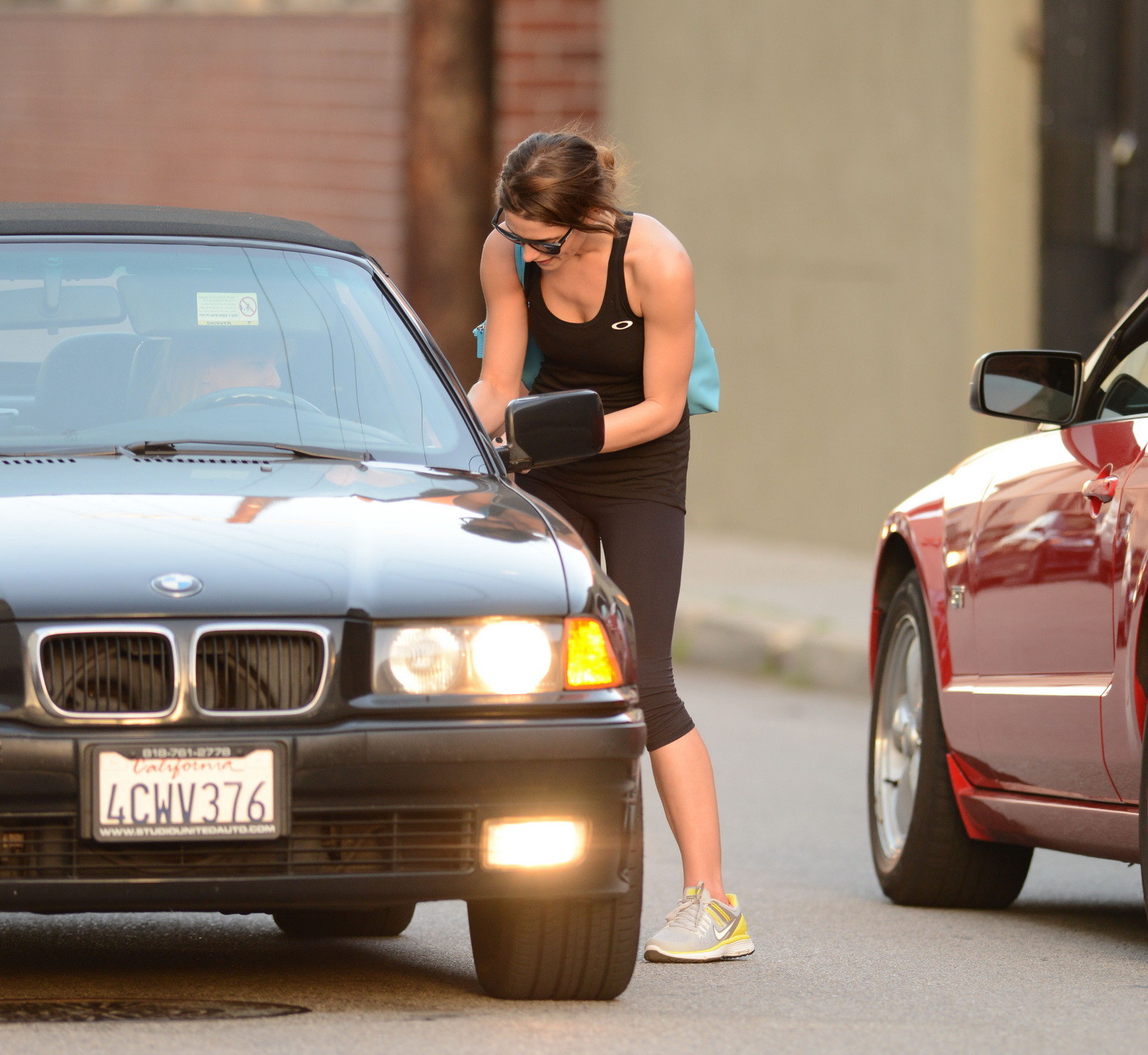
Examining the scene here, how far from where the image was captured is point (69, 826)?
168 inches

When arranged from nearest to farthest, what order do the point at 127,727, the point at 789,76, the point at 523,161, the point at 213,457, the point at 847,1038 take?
the point at 127,727, the point at 847,1038, the point at 213,457, the point at 523,161, the point at 789,76

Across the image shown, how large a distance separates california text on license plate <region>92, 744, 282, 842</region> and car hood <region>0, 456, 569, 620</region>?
0.79ft

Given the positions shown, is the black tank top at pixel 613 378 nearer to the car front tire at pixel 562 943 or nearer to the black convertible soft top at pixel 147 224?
the black convertible soft top at pixel 147 224

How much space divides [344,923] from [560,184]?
1.77m

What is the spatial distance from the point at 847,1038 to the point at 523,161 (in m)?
2.04

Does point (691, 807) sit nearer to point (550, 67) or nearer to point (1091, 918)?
point (1091, 918)

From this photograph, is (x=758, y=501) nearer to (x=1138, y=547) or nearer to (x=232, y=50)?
(x=232, y=50)

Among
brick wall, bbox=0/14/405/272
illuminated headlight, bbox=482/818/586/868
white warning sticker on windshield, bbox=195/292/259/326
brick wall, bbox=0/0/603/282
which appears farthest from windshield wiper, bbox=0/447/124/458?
brick wall, bbox=0/14/405/272

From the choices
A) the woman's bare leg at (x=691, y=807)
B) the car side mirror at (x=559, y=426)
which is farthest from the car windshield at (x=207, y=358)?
the woman's bare leg at (x=691, y=807)

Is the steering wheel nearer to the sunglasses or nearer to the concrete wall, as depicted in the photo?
the sunglasses

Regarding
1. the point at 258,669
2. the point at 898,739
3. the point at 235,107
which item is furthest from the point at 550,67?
the point at 258,669

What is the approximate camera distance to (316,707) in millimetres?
4340

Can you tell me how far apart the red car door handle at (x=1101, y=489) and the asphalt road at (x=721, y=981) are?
1017 mm

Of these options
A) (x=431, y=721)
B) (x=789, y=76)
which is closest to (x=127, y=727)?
(x=431, y=721)
